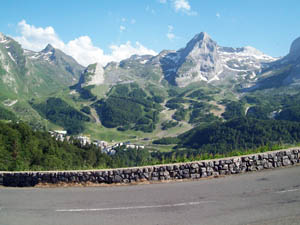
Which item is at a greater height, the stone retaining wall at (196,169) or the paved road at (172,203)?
the stone retaining wall at (196,169)

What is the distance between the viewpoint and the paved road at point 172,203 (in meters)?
11.1

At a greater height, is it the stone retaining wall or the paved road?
the stone retaining wall

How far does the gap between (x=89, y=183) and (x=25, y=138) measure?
81084mm

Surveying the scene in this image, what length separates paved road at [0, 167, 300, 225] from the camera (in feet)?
36.4

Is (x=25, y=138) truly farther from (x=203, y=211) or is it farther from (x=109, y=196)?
(x=203, y=211)

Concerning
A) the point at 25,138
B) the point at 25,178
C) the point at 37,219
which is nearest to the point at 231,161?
the point at 37,219

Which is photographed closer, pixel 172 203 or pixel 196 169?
pixel 172 203

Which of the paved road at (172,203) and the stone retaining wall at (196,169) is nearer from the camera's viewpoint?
the paved road at (172,203)

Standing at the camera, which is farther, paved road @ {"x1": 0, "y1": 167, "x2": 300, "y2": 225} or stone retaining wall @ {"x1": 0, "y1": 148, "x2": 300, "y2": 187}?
stone retaining wall @ {"x1": 0, "y1": 148, "x2": 300, "y2": 187}

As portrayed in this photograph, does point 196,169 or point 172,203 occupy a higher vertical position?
point 196,169

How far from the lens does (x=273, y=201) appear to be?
1220 centimetres

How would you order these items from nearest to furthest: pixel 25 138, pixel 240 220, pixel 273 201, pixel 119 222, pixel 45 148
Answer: pixel 240 220 < pixel 119 222 < pixel 273 201 < pixel 25 138 < pixel 45 148

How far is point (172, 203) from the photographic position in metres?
13.2

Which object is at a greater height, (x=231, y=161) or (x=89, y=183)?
(x=231, y=161)
